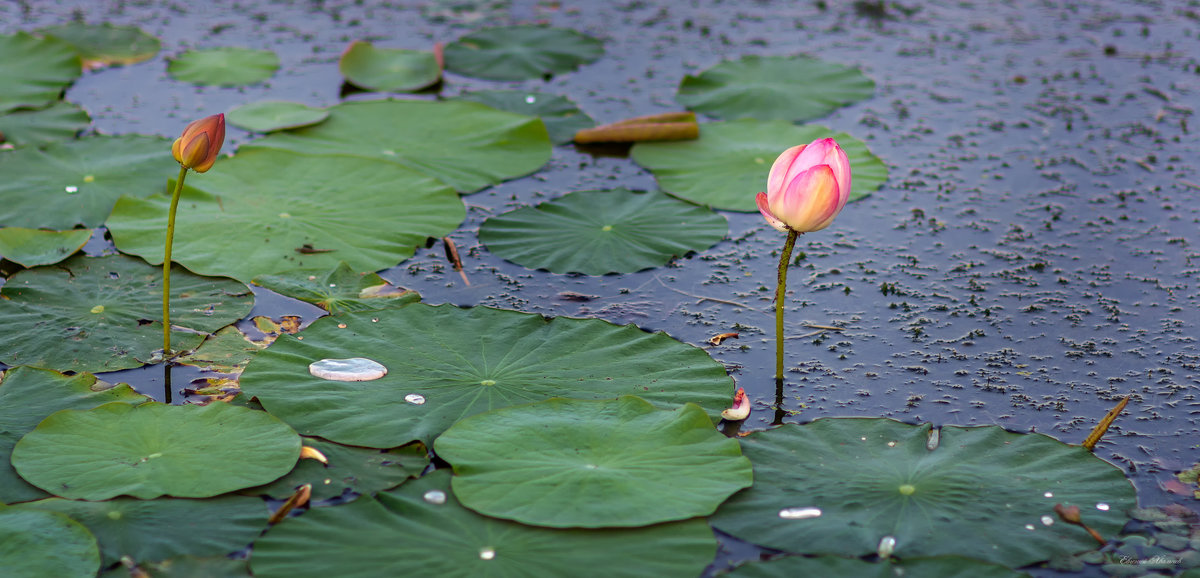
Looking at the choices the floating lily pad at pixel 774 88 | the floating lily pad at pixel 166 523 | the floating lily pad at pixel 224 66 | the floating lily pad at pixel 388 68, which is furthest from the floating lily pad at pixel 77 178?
the floating lily pad at pixel 774 88

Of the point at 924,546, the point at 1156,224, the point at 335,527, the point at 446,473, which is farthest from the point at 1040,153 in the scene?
the point at 335,527

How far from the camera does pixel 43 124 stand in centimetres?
330

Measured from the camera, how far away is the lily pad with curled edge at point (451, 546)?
1537 mm

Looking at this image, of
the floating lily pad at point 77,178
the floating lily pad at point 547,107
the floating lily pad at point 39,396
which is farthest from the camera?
the floating lily pad at point 547,107

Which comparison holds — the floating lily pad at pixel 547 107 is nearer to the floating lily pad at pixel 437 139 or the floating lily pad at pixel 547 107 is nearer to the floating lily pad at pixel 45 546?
the floating lily pad at pixel 437 139

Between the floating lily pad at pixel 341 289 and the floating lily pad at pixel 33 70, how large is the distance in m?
1.65

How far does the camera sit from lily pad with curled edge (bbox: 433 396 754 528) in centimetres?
165

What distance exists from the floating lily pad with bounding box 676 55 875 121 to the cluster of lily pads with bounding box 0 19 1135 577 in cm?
56

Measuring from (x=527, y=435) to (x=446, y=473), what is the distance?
0.16m

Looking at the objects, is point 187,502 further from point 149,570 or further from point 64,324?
point 64,324

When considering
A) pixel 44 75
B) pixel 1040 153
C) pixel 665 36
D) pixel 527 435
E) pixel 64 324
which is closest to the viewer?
pixel 527 435

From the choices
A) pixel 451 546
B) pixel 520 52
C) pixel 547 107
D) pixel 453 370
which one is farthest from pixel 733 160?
pixel 451 546

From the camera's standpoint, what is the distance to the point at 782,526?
5.48 ft

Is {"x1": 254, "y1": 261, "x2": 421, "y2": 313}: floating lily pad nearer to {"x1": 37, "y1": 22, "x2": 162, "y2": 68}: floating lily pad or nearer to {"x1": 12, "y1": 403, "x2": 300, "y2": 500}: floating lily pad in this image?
{"x1": 12, "y1": 403, "x2": 300, "y2": 500}: floating lily pad
